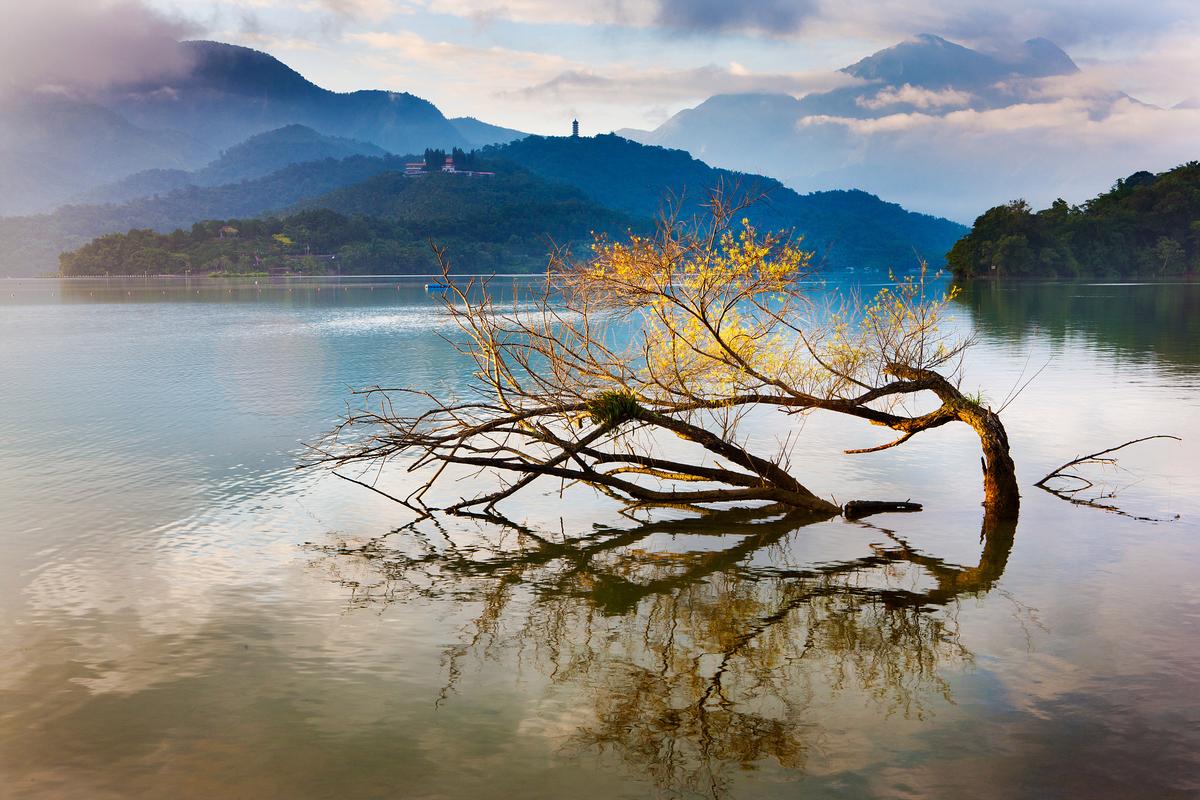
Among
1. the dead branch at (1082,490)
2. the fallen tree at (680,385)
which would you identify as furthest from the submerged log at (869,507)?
the dead branch at (1082,490)

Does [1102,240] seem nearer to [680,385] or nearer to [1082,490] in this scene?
[1082,490]

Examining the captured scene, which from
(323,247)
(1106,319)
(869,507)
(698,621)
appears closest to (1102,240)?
(1106,319)

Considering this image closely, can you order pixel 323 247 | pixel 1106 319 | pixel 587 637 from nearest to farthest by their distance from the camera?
pixel 587 637 < pixel 1106 319 < pixel 323 247

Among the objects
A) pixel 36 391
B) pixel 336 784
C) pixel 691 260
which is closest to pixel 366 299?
pixel 36 391

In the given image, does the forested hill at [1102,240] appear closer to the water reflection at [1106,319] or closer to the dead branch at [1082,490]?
the water reflection at [1106,319]

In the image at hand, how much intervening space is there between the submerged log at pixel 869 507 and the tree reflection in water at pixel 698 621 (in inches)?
20.8

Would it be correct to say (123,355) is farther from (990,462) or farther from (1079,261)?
(1079,261)

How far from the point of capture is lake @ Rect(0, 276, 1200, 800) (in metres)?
7.79

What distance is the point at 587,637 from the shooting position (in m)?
10.6

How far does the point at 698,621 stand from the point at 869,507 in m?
5.85

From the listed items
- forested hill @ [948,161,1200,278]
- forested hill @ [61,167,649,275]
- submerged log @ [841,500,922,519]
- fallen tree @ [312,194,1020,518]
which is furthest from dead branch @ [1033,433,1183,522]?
forested hill @ [61,167,649,275]

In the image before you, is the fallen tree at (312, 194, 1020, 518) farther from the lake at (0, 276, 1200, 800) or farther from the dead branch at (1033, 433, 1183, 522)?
the dead branch at (1033, 433, 1183, 522)

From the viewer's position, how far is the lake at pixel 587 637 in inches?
307

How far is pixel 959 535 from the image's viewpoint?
14.5 m
